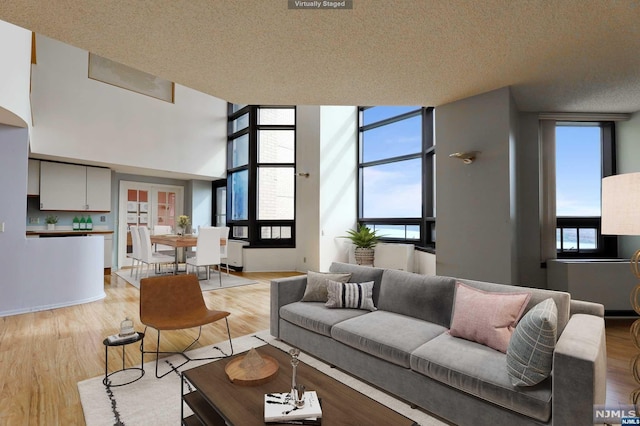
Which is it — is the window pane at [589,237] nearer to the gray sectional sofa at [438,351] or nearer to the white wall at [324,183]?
the gray sectional sofa at [438,351]

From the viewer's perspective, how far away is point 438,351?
1.94 metres

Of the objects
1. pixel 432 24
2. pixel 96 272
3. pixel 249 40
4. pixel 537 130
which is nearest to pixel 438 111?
pixel 537 130

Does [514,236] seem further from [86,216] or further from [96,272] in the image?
[86,216]

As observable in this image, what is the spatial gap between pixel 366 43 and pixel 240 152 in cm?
563

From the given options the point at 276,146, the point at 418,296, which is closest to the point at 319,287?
the point at 418,296

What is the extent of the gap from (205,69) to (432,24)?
6.43ft

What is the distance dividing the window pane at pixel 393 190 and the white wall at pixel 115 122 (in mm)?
3655

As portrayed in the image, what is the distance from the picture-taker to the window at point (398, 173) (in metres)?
5.52

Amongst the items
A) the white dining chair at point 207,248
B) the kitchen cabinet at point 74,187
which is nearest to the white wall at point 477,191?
the white dining chair at point 207,248

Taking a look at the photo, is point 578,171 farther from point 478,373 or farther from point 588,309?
point 478,373

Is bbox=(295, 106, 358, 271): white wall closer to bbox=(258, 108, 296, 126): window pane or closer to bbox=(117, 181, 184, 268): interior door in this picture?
bbox=(258, 108, 296, 126): window pane

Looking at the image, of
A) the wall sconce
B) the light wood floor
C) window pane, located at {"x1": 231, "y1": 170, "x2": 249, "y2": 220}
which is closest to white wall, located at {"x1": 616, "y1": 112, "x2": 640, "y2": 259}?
the light wood floor

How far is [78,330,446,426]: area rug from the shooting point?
1877 millimetres

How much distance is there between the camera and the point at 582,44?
98.9 inches
